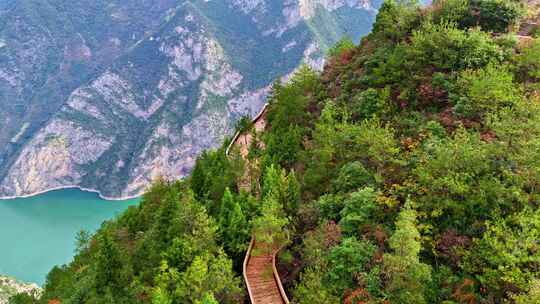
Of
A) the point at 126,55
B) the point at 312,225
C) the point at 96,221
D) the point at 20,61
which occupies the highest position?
the point at 20,61

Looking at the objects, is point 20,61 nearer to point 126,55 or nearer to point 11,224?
point 126,55

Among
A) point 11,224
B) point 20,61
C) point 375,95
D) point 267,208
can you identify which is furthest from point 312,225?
point 20,61

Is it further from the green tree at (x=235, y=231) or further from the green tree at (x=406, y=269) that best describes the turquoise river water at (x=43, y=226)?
the green tree at (x=406, y=269)

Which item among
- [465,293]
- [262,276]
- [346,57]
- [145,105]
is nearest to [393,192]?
[465,293]

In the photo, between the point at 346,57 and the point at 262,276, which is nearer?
the point at 262,276

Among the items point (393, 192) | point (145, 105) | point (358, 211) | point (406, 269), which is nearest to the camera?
point (406, 269)

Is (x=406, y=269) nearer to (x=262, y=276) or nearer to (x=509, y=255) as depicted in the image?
(x=509, y=255)
